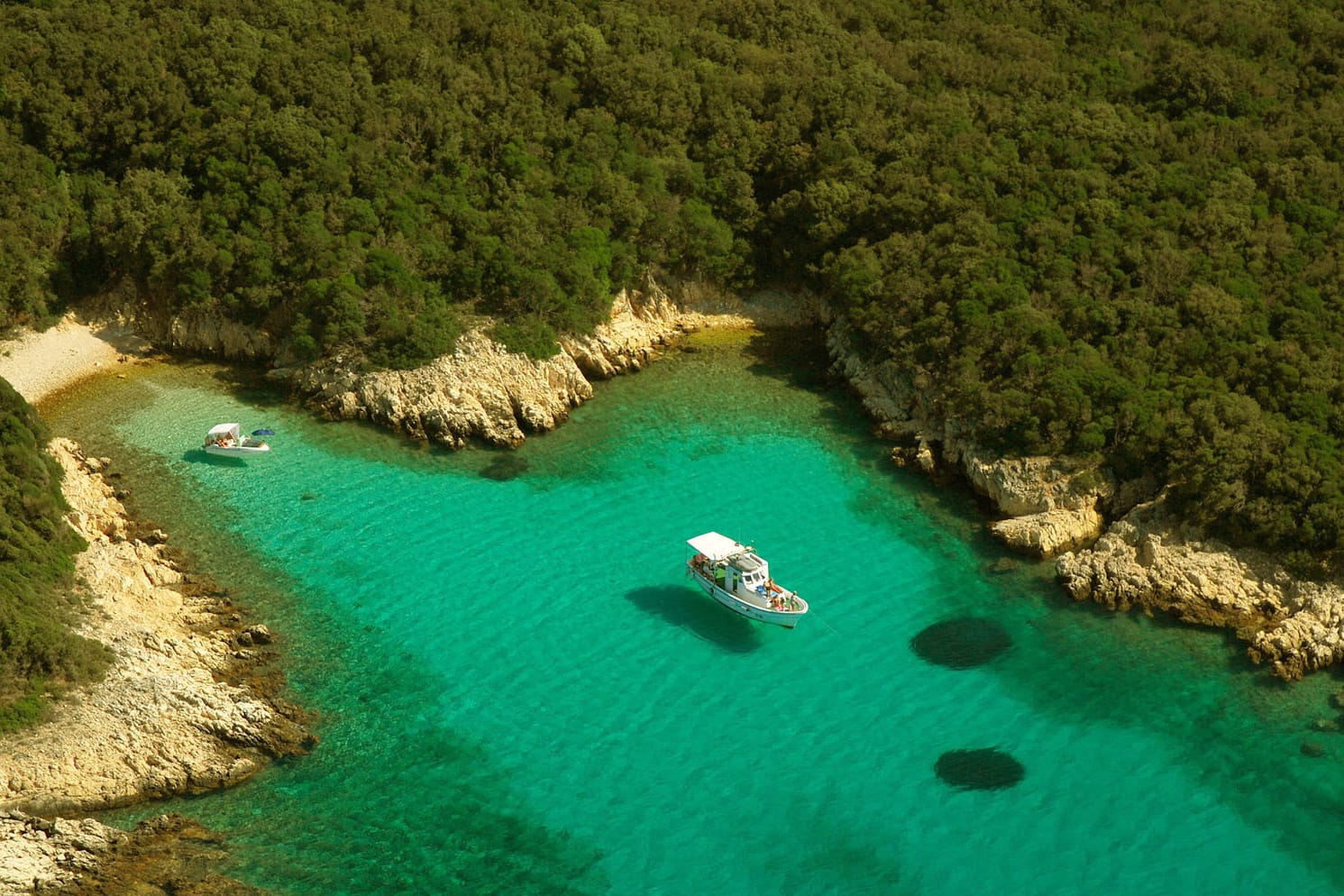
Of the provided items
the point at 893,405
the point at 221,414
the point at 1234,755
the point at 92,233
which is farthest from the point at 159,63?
the point at 1234,755

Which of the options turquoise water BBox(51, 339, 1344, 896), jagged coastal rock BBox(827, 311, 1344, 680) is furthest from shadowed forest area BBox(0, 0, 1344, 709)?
turquoise water BBox(51, 339, 1344, 896)

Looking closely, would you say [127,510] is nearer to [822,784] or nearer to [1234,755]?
[822,784]

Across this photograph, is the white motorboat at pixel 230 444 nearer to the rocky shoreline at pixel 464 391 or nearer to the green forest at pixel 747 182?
the rocky shoreline at pixel 464 391

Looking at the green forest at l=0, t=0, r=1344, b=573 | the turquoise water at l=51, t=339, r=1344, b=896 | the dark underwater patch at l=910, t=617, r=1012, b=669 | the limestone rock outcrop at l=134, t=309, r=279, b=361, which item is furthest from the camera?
the limestone rock outcrop at l=134, t=309, r=279, b=361

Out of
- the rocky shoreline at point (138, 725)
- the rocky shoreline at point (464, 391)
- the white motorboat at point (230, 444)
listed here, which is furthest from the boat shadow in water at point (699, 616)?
the white motorboat at point (230, 444)

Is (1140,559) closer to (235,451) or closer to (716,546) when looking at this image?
(716,546)

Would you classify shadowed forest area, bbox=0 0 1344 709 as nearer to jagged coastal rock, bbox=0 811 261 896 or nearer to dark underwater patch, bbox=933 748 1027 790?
dark underwater patch, bbox=933 748 1027 790

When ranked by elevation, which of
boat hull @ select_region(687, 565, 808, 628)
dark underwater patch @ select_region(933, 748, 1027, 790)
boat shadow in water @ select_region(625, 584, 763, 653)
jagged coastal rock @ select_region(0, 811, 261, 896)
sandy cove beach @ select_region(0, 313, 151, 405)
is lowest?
jagged coastal rock @ select_region(0, 811, 261, 896)
